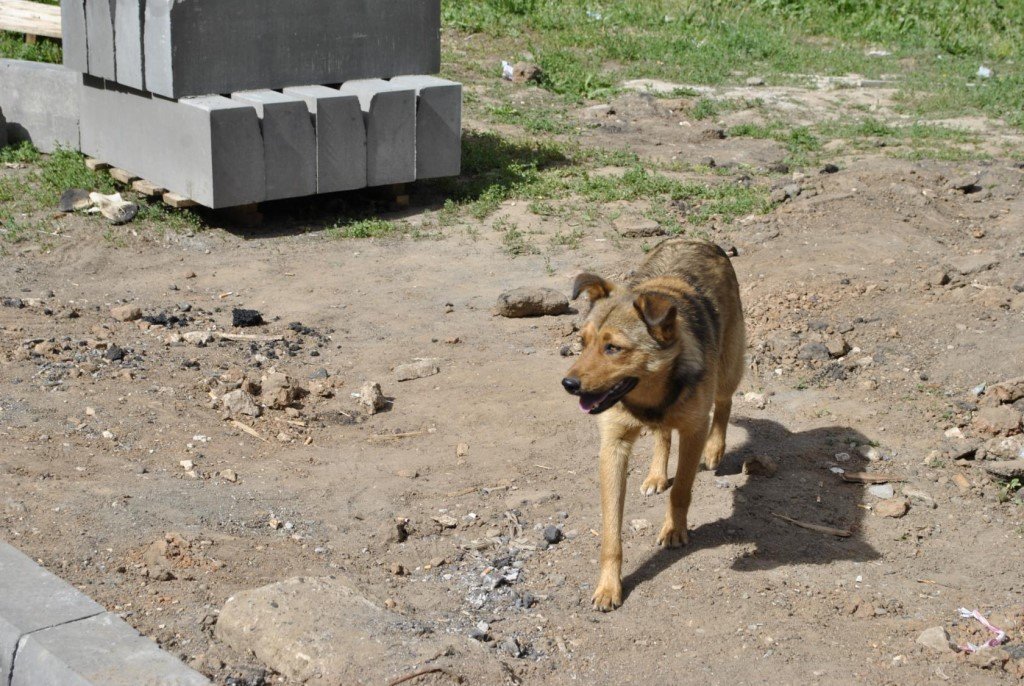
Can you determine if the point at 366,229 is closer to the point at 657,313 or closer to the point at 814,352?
the point at 814,352

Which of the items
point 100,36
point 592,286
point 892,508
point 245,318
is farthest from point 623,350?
point 100,36

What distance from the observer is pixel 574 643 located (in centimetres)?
475

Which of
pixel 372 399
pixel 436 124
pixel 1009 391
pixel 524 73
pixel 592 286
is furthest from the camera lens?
pixel 524 73

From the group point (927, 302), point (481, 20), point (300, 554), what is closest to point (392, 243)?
point (927, 302)

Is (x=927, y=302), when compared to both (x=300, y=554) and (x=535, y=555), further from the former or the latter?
(x=300, y=554)

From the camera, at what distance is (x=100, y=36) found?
10.2 m

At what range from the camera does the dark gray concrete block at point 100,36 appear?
10031 mm

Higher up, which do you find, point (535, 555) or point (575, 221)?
point (575, 221)

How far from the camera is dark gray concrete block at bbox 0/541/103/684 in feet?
14.0

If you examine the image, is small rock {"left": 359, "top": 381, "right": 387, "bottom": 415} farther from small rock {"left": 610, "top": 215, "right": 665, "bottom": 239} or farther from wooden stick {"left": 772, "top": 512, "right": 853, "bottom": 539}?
small rock {"left": 610, "top": 215, "right": 665, "bottom": 239}

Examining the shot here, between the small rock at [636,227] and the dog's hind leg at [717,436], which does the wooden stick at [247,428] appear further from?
the small rock at [636,227]

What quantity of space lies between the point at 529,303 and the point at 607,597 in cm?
378

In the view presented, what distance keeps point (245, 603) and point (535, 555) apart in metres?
1.53

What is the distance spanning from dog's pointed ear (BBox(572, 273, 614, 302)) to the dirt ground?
1.26 metres
